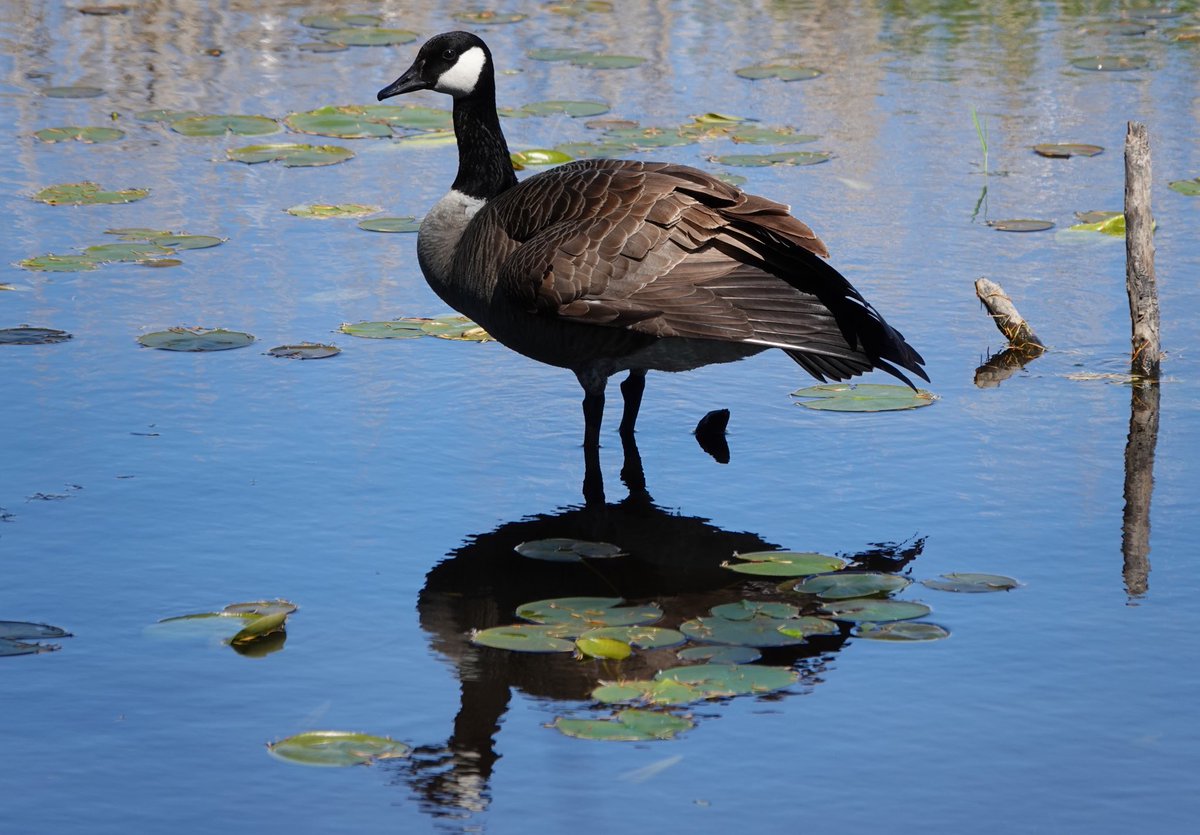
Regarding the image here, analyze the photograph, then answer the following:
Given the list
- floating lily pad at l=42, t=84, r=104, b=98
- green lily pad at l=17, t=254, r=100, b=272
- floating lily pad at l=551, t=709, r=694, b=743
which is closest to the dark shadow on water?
floating lily pad at l=551, t=709, r=694, b=743

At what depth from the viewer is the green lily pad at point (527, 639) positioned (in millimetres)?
5371

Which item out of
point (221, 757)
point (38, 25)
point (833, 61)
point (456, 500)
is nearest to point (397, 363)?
point (456, 500)

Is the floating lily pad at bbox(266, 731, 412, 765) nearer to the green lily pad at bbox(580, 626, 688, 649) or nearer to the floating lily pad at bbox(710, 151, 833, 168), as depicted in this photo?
the green lily pad at bbox(580, 626, 688, 649)

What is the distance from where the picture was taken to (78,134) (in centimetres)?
1137

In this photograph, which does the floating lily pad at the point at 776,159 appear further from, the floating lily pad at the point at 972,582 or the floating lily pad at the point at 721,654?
the floating lily pad at the point at 721,654

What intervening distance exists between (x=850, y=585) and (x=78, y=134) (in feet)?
24.4

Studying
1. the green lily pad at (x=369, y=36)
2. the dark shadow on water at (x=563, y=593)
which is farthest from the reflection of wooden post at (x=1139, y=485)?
the green lily pad at (x=369, y=36)

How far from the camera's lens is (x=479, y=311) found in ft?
23.4

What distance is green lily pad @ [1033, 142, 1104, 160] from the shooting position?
1112 centimetres

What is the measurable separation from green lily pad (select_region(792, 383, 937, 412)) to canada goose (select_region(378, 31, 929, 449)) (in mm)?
744

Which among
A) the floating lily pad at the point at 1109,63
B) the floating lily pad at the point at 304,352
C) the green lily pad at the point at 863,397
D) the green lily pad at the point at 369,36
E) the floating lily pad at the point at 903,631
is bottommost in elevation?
the floating lily pad at the point at 903,631

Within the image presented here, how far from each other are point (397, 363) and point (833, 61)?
6.59m

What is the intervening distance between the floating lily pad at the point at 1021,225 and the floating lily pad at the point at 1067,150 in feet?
4.80

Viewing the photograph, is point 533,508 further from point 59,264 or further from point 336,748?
point 59,264
